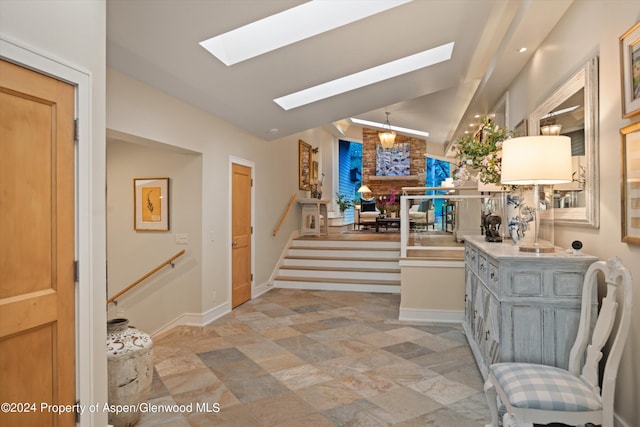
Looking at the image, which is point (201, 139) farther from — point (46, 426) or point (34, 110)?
point (46, 426)

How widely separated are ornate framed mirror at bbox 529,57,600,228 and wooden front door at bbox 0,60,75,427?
3.10 metres

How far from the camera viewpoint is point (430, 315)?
16.2 ft

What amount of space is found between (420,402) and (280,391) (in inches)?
41.6

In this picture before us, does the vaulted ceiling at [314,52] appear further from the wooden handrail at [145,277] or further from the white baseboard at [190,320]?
the white baseboard at [190,320]

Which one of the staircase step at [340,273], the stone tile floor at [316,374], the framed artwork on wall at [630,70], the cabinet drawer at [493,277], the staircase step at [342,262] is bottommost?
the stone tile floor at [316,374]

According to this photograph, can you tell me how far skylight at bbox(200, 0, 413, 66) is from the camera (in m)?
3.45

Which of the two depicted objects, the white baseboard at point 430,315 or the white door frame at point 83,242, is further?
the white baseboard at point 430,315

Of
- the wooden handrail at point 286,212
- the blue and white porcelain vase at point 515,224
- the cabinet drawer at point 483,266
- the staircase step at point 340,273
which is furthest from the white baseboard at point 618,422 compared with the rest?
the wooden handrail at point 286,212

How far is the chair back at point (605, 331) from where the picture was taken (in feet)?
5.99

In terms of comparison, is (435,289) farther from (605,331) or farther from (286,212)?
A: (286,212)

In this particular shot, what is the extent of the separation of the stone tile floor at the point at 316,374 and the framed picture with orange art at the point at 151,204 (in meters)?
1.43

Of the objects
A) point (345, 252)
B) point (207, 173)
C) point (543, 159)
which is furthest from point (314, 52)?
point (345, 252)

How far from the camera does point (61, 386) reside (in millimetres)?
1984

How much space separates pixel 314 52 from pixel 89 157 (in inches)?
97.7
